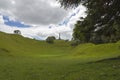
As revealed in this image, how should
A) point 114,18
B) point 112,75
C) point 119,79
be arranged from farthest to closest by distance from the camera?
point 114,18 → point 112,75 → point 119,79

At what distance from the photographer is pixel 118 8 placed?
23.7 meters

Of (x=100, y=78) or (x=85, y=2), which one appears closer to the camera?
(x=100, y=78)

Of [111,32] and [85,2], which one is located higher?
[85,2]

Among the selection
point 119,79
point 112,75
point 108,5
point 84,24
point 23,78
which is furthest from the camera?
point 84,24

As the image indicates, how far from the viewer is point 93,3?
24.0m

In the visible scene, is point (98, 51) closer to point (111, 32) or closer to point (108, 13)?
point (111, 32)

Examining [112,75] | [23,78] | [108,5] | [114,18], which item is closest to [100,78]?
[112,75]

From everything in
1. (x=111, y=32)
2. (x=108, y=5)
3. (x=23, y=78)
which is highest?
(x=108, y=5)

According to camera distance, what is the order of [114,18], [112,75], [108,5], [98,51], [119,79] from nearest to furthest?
[119,79]
[112,75]
[108,5]
[114,18]
[98,51]

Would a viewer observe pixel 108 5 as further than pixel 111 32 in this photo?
No

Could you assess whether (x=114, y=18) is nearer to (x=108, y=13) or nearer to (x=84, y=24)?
(x=108, y=13)

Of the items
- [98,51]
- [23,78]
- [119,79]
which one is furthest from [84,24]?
[98,51]

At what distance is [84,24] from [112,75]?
14.4m

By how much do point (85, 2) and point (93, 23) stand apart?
10.8ft
